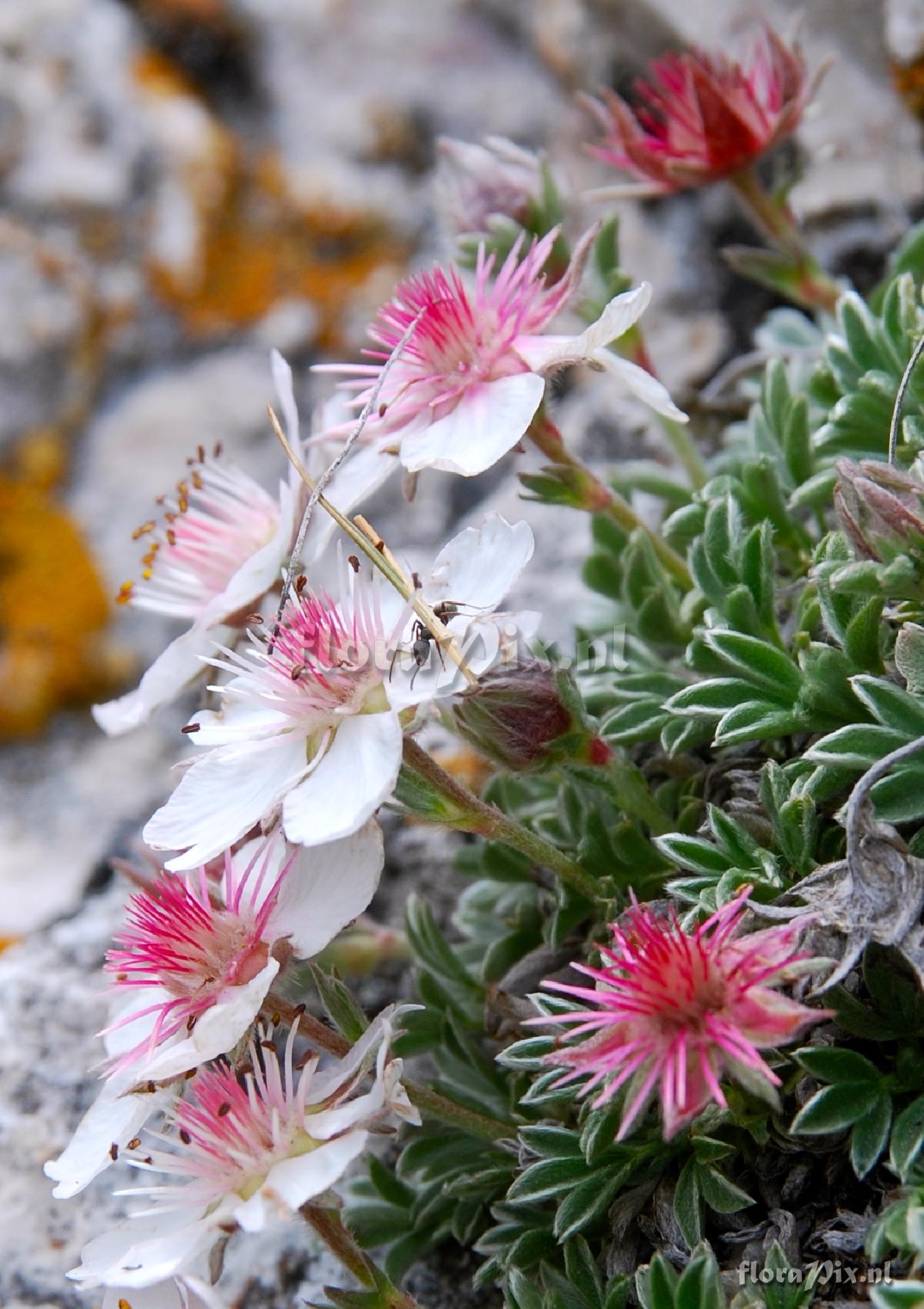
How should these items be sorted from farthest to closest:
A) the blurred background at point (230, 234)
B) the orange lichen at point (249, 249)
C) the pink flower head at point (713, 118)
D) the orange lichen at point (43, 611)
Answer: the orange lichen at point (249, 249) → the orange lichen at point (43, 611) → the blurred background at point (230, 234) → the pink flower head at point (713, 118)

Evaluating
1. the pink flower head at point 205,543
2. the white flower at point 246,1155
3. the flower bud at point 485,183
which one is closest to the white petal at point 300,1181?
the white flower at point 246,1155

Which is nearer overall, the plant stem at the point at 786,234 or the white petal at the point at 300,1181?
the white petal at the point at 300,1181

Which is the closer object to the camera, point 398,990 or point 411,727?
point 411,727

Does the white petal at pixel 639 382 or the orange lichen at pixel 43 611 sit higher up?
the white petal at pixel 639 382

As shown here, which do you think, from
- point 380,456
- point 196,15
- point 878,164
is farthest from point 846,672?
point 196,15

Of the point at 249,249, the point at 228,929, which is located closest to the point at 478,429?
the point at 228,929

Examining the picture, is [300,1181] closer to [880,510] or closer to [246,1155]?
[246,1155]

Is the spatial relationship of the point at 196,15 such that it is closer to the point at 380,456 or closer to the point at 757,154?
the point at 757,154

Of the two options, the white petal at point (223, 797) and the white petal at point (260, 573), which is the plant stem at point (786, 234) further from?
the white petal at point (223, 797)

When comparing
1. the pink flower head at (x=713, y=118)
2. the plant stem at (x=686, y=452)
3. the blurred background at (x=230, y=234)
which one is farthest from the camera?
the blurred background at (x=230, y=234)
